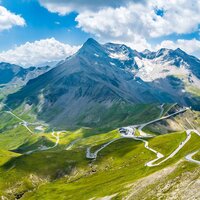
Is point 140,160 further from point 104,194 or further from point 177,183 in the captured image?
point 177,183

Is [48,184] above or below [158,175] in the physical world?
below

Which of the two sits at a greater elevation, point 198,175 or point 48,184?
point 198,175

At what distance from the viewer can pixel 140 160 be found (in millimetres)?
193625

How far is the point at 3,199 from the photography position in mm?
167125

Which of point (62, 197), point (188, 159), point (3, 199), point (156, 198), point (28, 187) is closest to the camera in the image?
point (156, 198)

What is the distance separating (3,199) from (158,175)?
87.5 m

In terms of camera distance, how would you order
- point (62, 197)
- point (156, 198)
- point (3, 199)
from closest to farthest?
point (156, 198)
point (62, 197)
point (3, 199)

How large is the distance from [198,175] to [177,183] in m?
5.88

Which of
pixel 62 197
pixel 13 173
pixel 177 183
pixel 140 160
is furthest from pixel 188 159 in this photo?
pixel 13 173

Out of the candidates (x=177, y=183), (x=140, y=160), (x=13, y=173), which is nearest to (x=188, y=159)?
(x=177, y=183)

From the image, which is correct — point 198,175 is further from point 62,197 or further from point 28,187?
point 28,187

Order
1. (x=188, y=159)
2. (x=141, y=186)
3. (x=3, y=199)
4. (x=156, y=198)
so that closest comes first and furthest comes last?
(x=156, y=198) < (x=141, y=186) < (x=188, y=159) < (x=3, y=199)

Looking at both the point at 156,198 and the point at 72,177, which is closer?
the point at 156,198

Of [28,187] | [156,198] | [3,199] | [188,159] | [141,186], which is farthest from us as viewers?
[28,187]
